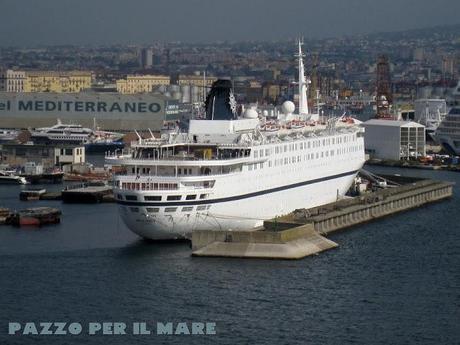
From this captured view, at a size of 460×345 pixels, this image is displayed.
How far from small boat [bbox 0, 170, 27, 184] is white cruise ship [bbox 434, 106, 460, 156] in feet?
57.9

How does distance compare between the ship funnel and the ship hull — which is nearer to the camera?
the ship hull

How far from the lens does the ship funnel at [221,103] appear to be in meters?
25.5

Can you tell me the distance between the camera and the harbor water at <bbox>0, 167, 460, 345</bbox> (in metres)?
17.0

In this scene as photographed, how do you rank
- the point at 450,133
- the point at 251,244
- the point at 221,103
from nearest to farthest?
1. the point at 251,244
2. the point at 221,103
3. the point at 450,133

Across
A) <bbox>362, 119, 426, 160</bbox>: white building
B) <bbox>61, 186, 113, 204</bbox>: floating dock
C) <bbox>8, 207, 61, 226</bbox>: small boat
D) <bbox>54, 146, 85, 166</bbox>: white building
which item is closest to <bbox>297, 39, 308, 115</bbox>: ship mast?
<bbox>61, 186, 113, 204</bbox>: floating dock

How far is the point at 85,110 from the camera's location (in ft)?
176

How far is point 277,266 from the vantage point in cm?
2106

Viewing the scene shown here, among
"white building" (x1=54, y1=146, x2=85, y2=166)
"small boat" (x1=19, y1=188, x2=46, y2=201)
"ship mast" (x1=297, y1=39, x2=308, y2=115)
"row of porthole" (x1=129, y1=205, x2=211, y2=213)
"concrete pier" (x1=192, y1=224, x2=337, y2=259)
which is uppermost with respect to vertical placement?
"ship mast" (x1=297, y1=39, x2=308, y2=115)

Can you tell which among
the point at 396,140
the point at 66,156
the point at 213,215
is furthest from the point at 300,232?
the point at 396,140

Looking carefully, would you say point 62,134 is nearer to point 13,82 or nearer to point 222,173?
point 222,173

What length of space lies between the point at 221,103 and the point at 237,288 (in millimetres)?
7153

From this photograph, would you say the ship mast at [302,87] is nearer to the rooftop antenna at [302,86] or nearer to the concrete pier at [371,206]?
the rooftop antenna at [302,86]

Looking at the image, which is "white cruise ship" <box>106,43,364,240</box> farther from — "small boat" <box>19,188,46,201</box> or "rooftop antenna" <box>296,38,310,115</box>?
"small boat" <box>19,188,46,201</box>

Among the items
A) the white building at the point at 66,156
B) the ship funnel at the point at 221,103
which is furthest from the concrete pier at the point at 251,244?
the white building at the point at 66,156
